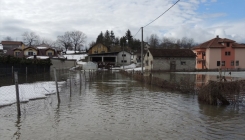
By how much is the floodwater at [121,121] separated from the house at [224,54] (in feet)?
152

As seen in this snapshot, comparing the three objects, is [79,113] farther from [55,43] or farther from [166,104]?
[55,43]

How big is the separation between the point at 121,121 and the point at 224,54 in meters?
53.4

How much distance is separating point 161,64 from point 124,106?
137 feet

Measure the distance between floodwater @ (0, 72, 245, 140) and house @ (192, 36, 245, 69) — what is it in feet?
152

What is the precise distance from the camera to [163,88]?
20.6 metres

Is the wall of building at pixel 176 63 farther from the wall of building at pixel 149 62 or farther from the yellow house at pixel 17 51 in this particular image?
the yellow house at pixel 17 51

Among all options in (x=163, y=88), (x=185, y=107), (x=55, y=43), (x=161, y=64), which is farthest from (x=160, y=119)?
(x=55, y=43)

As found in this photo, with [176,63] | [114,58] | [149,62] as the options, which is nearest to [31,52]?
[114,58]

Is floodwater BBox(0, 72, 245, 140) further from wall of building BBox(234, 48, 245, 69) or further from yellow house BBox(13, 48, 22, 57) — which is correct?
yellow house BBox(13, 48, 22, 57)

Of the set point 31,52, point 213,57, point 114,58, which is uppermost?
point 31,52

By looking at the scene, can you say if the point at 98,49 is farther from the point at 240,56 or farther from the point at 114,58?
the point at 240,56

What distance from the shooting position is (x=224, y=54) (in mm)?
57562

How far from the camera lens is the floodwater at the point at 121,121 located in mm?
8039

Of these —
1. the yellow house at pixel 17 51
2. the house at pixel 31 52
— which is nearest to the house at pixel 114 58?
the house at pixel 31 52
